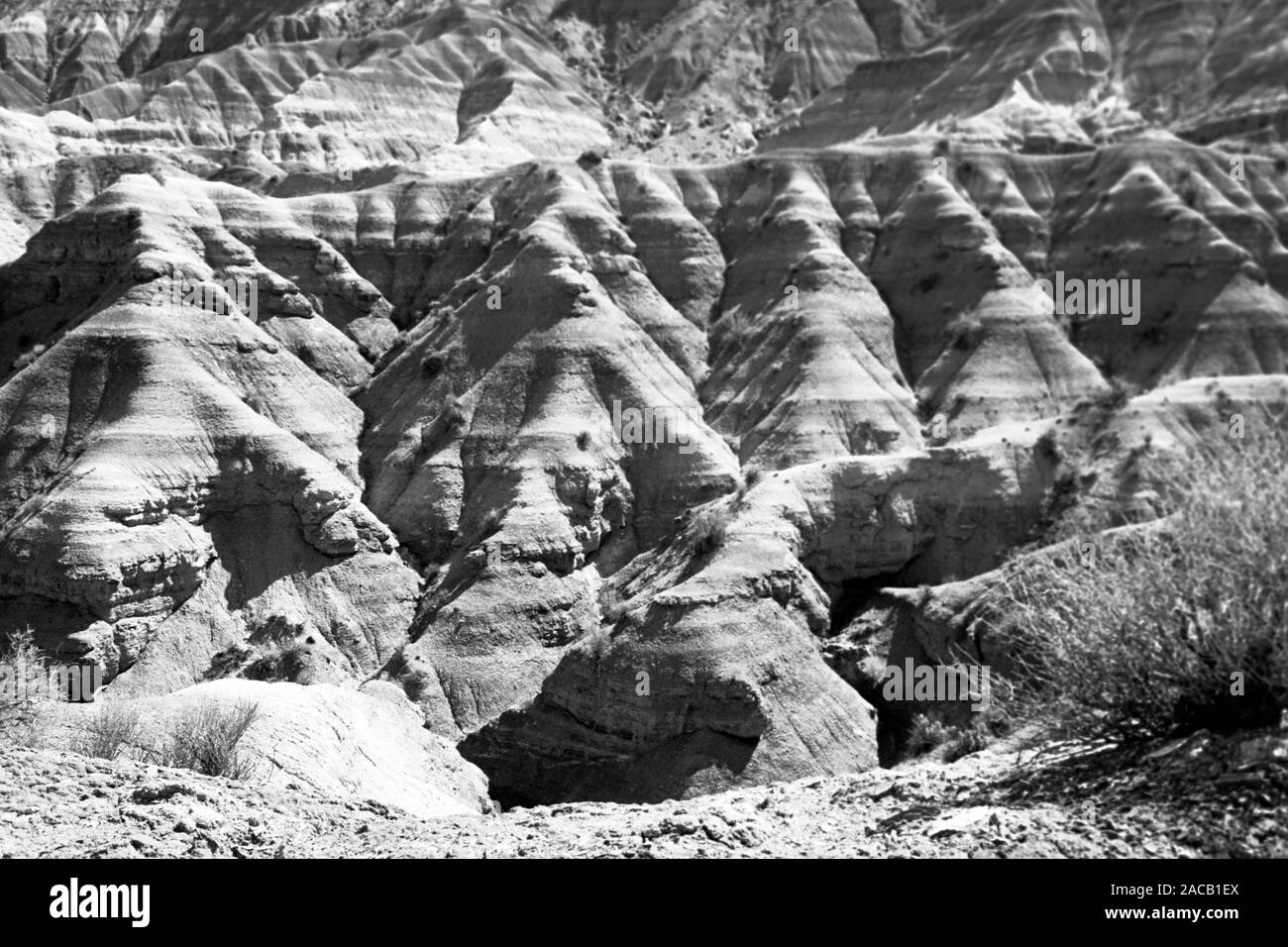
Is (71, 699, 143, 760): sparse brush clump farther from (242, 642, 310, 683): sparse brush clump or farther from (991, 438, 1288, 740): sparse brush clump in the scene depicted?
(991, 438, 1288, 740): sparse brush clump

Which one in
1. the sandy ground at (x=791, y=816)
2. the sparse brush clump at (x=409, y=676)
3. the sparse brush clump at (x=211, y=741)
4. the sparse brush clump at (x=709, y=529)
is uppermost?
the sparse brush clump at (x=709, y=529)

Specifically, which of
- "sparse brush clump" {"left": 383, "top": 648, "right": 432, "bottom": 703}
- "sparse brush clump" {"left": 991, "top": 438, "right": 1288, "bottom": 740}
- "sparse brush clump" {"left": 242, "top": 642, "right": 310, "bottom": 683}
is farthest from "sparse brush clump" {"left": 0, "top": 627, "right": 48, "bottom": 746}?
"sparse brush clump" {"left": 991, "top": 438, "right": 1288, "bottom": 740}

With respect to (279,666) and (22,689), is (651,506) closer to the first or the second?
(279,666)

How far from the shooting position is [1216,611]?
Result: 10797 mm

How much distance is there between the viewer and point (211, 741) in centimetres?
2228

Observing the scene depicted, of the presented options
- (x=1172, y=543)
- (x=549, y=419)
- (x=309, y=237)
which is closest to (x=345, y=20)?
(x=309, y=237)

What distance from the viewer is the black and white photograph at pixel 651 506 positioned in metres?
11.7

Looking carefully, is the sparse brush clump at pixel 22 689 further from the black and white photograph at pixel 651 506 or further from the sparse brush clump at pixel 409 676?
the sparse brush clump at pixel 409 676

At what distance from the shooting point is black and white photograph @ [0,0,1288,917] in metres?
11.7

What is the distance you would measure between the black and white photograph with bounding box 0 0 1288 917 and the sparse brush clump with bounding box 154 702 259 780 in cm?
19

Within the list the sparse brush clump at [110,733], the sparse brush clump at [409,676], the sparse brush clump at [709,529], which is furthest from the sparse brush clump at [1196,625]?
the sparse brush clump at [409,676]

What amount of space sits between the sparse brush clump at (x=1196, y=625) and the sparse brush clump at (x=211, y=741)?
12.6 m

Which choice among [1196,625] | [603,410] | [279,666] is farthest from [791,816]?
[603,410]

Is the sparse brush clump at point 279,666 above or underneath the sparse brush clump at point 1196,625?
above
